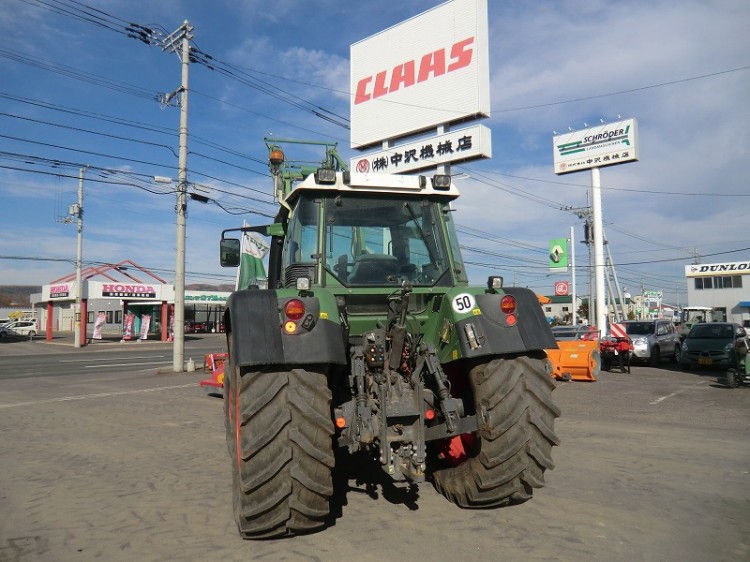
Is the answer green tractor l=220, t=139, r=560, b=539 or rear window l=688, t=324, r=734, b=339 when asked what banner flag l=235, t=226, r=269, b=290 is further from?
rear window l=688, t=324, r=734, b=339

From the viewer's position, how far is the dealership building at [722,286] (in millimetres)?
51875

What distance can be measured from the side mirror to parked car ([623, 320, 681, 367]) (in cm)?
1664

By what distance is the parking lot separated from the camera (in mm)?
3785

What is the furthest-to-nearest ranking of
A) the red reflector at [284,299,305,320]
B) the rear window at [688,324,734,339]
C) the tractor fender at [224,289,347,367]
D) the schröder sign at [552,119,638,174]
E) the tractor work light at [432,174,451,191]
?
1. the schröder sign at [552,119,638,174]
2. the rear window at [688,324,734,339]
3. the tractor work light at [432,174,451,191]
4. the red reflector at [284,299,305,320]
5. the tractor fender at [224,289,347,367]

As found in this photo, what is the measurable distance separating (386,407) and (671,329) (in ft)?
68.6

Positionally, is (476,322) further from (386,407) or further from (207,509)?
(207,509)

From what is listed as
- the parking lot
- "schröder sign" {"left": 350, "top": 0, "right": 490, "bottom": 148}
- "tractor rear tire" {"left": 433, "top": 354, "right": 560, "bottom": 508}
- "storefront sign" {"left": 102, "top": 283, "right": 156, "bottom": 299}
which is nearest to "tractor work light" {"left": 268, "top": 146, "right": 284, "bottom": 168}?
the parking lot

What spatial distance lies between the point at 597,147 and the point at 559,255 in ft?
27.5

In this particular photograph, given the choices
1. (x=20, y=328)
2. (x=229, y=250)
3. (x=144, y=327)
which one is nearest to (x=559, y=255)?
(x=144, y=327)

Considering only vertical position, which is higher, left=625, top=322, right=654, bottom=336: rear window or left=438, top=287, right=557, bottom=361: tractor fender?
left=438, top=287, right=557, bottom=361: tractor fender

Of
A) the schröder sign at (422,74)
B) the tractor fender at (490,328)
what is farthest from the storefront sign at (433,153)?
the tractor fender at (490,328)

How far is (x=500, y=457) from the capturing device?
13.5 feet

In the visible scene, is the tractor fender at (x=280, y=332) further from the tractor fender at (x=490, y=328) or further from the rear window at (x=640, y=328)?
the rear window at (x=640, y=328)

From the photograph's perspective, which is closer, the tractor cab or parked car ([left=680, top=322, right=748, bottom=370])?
the tractor cab
